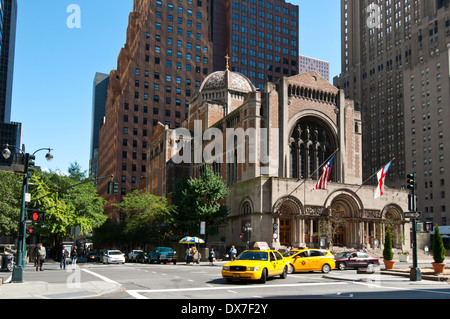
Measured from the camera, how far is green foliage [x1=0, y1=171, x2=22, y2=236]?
2163 inches

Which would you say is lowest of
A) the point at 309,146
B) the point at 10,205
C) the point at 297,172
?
the point at 10,205

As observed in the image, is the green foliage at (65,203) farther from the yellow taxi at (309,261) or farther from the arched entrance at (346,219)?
the arched entrance at (346,219)

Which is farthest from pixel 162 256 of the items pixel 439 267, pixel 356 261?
pixel 439 267

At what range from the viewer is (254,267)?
21641 millimetres

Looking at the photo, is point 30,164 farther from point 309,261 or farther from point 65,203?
point 65,203

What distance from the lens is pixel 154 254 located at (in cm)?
4525

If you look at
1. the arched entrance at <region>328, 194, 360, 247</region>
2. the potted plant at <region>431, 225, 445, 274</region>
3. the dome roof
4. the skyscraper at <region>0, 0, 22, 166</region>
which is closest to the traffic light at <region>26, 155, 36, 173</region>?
the potted plant at <region>431, 225, 445, 274</region>

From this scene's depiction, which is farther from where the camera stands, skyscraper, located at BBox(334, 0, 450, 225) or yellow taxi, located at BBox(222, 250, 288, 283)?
skyscraper, located at BBox(334, 0, 450, 225)

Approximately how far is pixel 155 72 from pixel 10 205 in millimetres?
63855

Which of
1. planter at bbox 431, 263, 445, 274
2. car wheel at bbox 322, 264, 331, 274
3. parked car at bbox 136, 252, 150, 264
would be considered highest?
planter at bbox 431, 263, 445, 274

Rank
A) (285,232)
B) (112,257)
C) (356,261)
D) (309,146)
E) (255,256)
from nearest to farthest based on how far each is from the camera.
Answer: (255,256)
(356,261)
(112,257)
(285,232)
(309,146)

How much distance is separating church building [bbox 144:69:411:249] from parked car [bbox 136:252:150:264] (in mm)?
10362

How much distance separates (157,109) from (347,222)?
6903 cm

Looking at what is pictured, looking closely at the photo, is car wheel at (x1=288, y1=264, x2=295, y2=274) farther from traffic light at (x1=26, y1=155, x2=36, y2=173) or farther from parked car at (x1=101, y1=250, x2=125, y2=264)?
parked car at (x1=101, y1=250, x2=125, y2=264)
